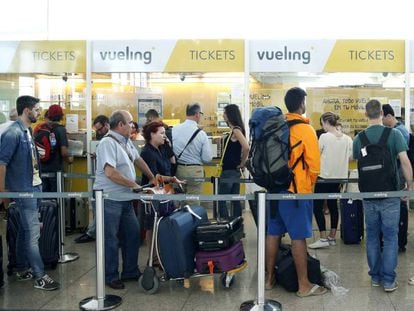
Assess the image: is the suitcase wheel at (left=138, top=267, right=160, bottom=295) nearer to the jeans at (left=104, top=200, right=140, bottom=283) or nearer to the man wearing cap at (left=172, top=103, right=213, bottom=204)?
the jeans at (left=104, top=200, right=140, bottom=283)

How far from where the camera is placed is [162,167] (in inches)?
208

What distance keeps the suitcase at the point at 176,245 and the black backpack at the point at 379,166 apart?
152cm

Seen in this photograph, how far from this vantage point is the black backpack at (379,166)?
449cm

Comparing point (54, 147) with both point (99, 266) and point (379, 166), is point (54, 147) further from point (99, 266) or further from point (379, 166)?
point (379, 166)

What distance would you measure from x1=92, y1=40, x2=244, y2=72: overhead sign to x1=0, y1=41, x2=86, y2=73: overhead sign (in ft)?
0.85

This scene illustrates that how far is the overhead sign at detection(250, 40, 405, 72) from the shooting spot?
799cm

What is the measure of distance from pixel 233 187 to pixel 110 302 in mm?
2340

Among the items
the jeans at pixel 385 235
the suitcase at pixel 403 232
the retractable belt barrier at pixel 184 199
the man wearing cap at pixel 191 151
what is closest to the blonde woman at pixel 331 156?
the suitcase at pixel 403 232

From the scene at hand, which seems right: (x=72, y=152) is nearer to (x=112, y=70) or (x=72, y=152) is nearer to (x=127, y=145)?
(x=112, y=70)

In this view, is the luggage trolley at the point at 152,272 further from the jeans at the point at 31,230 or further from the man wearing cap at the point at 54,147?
the man wearing cap at the point at 54,147

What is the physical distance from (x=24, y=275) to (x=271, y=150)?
256 centimetres

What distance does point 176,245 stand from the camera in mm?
4453

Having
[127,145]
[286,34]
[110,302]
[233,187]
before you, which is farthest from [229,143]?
[286,34]

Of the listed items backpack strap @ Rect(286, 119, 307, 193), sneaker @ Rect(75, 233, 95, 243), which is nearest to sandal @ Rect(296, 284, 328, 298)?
backpack strap @ Rect(286, 119, 307, 193)
